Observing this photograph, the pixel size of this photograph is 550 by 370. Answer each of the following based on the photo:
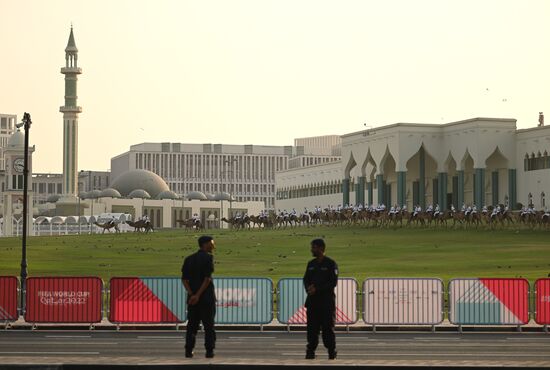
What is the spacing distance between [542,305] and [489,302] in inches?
48.0

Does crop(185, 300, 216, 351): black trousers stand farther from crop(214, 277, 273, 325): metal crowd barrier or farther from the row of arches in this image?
the row of arches

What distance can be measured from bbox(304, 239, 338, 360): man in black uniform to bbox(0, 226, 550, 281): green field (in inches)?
963

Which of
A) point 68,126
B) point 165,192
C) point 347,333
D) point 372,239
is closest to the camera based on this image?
point 347,333

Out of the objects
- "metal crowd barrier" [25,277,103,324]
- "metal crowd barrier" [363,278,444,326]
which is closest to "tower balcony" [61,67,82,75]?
"metal crowd barrier" [25,277,103,324]

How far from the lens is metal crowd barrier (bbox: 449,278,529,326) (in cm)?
3119

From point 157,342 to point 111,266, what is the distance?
29671 millimetres

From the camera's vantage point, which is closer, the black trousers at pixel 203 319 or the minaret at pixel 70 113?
the black trousers at pixel 203 319

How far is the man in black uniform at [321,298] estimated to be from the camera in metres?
21.0

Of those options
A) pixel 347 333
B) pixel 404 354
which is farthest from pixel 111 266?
pixel 404 354

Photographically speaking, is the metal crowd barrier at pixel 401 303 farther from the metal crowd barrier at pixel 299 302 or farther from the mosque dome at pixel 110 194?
the mosque dome at pixel 110 194

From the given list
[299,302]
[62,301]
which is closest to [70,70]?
[62,301]

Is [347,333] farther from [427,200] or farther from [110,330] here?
[427,200]

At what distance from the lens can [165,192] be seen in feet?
626

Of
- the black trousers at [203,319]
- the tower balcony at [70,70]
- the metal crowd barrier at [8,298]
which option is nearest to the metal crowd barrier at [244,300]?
the metal crowd barrier at [8,298]
